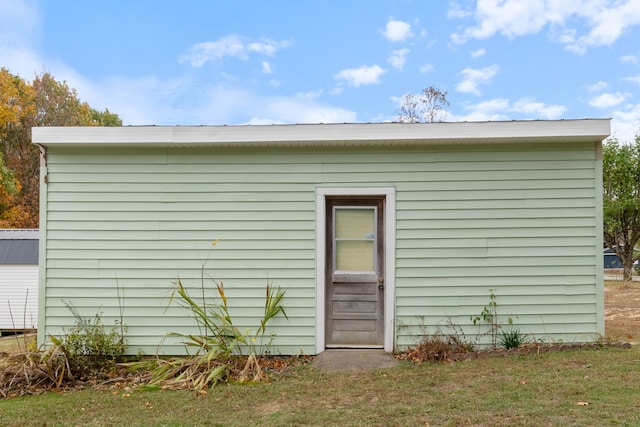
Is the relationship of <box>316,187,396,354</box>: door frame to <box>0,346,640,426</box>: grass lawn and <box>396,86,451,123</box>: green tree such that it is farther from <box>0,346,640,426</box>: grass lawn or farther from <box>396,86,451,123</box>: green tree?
<box>396,86,451,123</box>: green tree

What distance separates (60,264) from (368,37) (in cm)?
941

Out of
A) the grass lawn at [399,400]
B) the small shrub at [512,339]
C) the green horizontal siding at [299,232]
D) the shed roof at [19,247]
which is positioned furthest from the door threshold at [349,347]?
the shed roof at [19,247]

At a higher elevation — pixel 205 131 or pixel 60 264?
pixel 205 131

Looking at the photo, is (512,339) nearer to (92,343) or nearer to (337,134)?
(337,134)

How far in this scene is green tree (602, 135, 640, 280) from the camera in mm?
16084

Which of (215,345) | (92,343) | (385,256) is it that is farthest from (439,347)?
(92,343)

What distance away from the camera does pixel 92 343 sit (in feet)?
16.1

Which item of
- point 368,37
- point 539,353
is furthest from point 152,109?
point 539,353

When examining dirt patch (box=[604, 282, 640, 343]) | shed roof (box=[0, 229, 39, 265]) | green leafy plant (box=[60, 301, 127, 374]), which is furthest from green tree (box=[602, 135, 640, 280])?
shed roof (box=[0, 229, 39, 265])

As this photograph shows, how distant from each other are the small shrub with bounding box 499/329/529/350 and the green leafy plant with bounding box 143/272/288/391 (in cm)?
263

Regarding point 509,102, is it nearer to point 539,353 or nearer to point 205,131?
point 539,353

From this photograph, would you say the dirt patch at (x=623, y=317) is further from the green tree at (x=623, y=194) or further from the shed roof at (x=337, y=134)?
the green tree at (x=623, y=194)

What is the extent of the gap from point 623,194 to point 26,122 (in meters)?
27.3

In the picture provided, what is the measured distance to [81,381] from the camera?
4535mm
